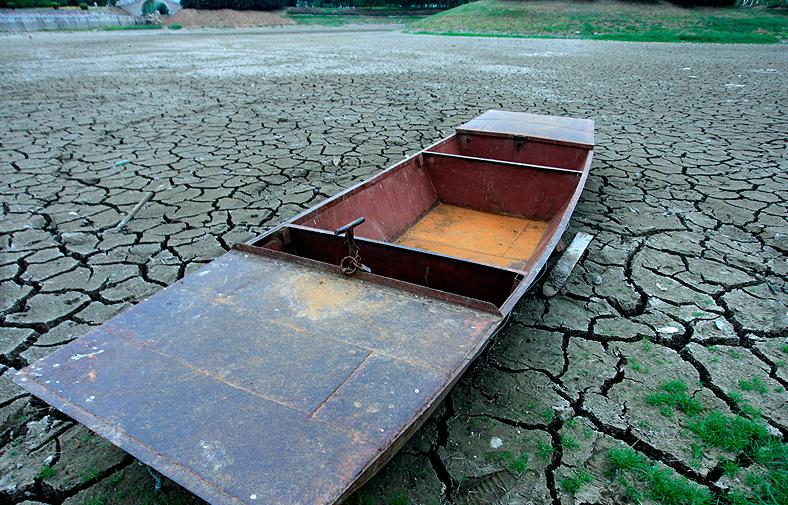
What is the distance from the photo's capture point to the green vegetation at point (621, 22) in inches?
875

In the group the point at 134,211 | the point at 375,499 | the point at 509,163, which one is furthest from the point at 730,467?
the point at 134,211

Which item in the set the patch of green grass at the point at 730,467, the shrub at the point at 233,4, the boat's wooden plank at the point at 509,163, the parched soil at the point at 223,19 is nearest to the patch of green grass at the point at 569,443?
the patch of green grass at the point at 730,467

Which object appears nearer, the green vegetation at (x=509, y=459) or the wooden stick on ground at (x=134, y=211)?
the green vegetation at (x=509, y=459)

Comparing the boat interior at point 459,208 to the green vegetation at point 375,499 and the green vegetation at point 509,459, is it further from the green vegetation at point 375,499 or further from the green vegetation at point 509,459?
the green vegetation at point 375,499

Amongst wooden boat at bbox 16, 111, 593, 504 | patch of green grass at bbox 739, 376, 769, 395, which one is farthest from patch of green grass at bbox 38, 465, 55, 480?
patch of green grass at bbox 739, 376, 769, 395

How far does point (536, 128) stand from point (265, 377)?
13.4 ft

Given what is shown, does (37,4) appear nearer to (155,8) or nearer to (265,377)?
(155,8)

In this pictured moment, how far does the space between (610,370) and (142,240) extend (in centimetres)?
Result: 359

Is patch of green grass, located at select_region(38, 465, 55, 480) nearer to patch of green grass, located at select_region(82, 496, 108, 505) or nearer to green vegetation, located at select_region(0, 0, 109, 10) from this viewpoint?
patch of green grass, located at select_region(82, 496, 108, 505)

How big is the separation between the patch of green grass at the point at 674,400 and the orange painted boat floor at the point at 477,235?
1228 millimetres

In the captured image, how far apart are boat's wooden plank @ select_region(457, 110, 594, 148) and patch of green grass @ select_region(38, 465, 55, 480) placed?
416cm

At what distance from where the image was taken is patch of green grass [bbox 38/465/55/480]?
1.88 m

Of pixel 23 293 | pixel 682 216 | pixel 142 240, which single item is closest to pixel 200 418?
pixel 23 293

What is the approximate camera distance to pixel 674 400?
2.21 metres
